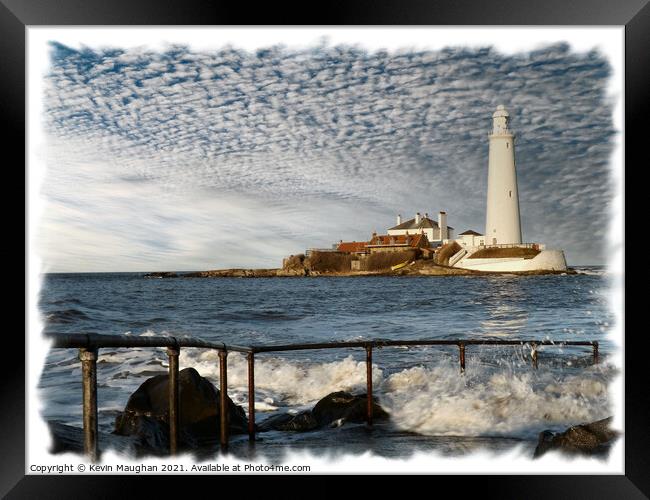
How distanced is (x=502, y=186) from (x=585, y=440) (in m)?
1.92

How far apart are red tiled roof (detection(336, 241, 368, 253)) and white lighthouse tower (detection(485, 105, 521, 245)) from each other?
1.04 metres

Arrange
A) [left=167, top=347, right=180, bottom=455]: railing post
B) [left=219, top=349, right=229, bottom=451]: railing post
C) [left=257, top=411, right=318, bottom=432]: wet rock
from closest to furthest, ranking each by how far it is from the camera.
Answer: [left=167, top=347, right=180, bottom=455]: railing post < [left=219, top=349, right=229, bottom=451]: railing post < [left=257, top=411, right=318, bottom=432]: wet rock

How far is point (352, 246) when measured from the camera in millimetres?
5074

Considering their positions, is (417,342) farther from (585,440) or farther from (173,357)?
(173,357)

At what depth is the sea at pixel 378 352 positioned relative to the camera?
4.07 metres

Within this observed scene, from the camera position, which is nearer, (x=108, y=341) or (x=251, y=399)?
(x=108, y=341)

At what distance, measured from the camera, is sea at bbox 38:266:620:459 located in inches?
160

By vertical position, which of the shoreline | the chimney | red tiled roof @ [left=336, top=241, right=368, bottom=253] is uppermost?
the chimney

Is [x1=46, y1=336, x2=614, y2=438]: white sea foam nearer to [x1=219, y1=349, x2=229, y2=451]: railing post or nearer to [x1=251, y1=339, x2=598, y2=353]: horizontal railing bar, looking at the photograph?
[x1=251, y1=339, x2=598, y2=353]: horizontal railing bar

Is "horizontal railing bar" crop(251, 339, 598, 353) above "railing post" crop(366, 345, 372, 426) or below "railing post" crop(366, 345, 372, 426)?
above

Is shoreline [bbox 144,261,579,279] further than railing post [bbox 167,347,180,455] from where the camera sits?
Yes

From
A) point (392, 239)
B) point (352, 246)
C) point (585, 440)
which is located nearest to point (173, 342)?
point (352, 246)

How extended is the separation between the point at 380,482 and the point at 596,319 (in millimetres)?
1982

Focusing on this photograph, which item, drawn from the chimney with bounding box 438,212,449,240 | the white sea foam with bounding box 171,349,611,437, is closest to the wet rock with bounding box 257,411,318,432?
the white sea foam with bounding box 171,349,611,437
